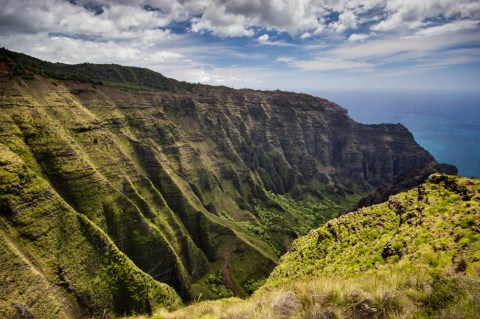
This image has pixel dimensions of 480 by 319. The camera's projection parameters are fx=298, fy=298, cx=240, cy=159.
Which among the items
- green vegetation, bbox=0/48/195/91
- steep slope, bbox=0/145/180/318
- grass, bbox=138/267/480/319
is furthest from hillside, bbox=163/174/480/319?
green vegetation, bbox=0/48/195/91

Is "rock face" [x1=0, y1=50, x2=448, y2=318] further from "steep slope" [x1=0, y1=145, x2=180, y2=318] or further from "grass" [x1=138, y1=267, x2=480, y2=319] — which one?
Answer: "grass" [x1=138, y1=267, x2=480, y2=319]

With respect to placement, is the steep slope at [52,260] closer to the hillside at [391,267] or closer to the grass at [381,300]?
the hillside at [391,267]

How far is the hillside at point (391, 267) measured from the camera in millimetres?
11148

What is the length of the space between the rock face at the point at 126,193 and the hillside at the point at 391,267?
4802cm

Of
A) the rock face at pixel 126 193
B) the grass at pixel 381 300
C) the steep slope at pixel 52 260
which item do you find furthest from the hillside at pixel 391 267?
the rock face at pixel 126 193

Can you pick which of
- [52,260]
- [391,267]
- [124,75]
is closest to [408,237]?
[391,267]

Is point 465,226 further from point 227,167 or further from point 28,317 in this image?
point 227,167

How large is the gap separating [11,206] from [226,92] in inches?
5659

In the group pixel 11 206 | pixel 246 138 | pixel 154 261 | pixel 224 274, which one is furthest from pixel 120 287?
pixel 246 138

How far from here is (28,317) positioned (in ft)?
153

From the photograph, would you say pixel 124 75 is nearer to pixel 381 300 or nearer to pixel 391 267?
pixel 391 267

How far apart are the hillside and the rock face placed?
48.0m

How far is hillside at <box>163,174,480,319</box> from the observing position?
11148 mm

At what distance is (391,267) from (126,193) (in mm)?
80479
